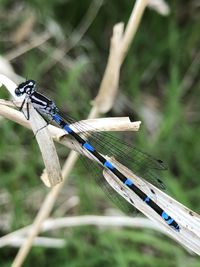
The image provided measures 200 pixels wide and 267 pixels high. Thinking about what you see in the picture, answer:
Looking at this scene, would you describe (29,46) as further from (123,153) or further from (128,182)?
(128,182)

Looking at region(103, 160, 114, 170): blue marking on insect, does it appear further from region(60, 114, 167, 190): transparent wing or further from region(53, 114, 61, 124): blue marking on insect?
region(53, 114, 61, 124): blue marking on insect

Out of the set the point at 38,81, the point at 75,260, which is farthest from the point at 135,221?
the point at 38,81

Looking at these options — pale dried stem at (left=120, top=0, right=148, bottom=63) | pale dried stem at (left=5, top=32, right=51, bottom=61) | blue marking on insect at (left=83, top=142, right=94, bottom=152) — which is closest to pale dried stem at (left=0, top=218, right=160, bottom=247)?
blue marking on insect at (left=83, top=142, right=94, bottom=152)

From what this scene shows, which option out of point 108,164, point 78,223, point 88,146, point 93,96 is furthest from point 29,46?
point 108,164

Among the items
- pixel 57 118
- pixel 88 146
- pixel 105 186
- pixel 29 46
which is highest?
pixel 29 46

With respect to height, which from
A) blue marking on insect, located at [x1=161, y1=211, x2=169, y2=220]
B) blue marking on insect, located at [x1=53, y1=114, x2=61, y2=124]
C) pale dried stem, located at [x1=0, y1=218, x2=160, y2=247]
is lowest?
pale dried stem, located at [x1=0, y1=218, x2=160, y2=247]
